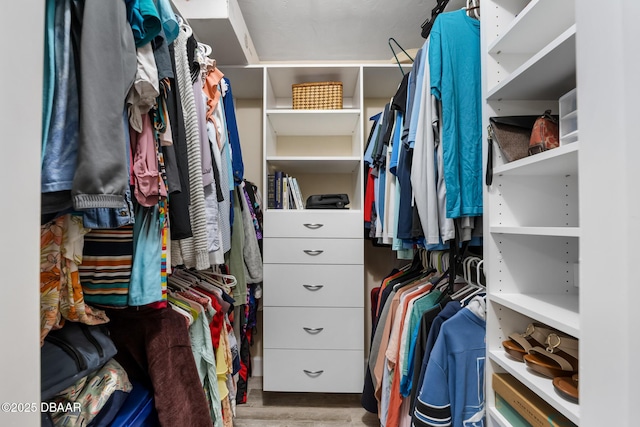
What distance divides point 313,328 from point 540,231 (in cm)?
137

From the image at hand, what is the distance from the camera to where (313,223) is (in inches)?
74.8

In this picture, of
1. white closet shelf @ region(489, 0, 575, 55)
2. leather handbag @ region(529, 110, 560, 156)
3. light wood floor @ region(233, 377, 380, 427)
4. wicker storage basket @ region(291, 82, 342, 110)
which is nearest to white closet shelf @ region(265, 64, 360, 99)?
wicker storage basket @ region(291, 82, 342, 110)

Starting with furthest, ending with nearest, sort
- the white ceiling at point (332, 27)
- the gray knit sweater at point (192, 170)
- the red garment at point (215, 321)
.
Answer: the white ceiling at point (332, 27), the red garment at point (215, 321), the gray knit sweater at point (192, 170)

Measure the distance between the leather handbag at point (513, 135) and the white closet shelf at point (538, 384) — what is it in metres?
0.56

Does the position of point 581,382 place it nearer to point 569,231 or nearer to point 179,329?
point 569,231

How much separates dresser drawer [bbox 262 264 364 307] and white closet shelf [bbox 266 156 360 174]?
627mm

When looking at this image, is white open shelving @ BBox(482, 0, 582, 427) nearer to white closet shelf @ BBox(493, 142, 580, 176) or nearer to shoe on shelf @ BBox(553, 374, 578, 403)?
white closet shelf @ BBox(493, 142, 580, 176)

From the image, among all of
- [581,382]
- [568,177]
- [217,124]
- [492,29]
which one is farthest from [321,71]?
[581,382]

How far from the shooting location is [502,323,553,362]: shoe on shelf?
88cm

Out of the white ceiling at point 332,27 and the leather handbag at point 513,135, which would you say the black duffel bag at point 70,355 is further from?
the white ceiling at point 332,27

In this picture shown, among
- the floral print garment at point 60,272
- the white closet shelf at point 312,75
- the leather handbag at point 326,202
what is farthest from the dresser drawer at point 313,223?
the floral print garment at point 60,272

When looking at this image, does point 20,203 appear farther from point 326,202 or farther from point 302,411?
point 302,411

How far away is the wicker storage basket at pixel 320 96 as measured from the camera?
199 centimetres

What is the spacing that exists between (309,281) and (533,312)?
1.25 m
